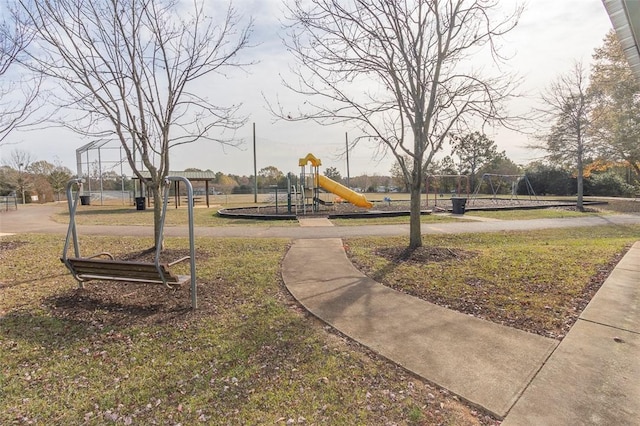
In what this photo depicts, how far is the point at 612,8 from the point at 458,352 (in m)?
3.69

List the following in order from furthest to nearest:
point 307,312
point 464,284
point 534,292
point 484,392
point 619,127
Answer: point 619,127
point 464,284
point 534,292
point 307,312
point 484,392

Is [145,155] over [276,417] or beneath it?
over

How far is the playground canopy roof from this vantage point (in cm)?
339

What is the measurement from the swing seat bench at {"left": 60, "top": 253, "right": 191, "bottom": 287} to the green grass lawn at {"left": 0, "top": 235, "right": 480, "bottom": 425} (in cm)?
38

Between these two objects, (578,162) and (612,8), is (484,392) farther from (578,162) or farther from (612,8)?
(578,162)

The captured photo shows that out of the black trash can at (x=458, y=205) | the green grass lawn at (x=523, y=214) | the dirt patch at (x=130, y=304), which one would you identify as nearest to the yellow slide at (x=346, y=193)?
the black trash can at (x=458, y=205)

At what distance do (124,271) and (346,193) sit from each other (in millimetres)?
16866

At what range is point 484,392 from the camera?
249cm

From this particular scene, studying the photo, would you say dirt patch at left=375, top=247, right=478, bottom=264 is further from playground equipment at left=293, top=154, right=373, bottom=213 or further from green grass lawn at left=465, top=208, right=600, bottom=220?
playground equipment at left=293, top=154, right=373, bottom=213

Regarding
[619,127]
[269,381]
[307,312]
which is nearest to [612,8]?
[307,312]

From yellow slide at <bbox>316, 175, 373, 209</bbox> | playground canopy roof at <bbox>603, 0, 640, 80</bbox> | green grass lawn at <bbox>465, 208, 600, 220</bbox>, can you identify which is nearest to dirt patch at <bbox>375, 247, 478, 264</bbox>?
playground canopy roof at <bbox>603, 0, 640, 80</bbox>

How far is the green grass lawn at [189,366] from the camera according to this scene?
7.70 ft

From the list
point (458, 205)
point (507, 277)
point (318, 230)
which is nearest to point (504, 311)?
point (507, 277)

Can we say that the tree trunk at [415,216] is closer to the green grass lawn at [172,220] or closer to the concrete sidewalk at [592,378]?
the concrete sidewalk at [592,378]
